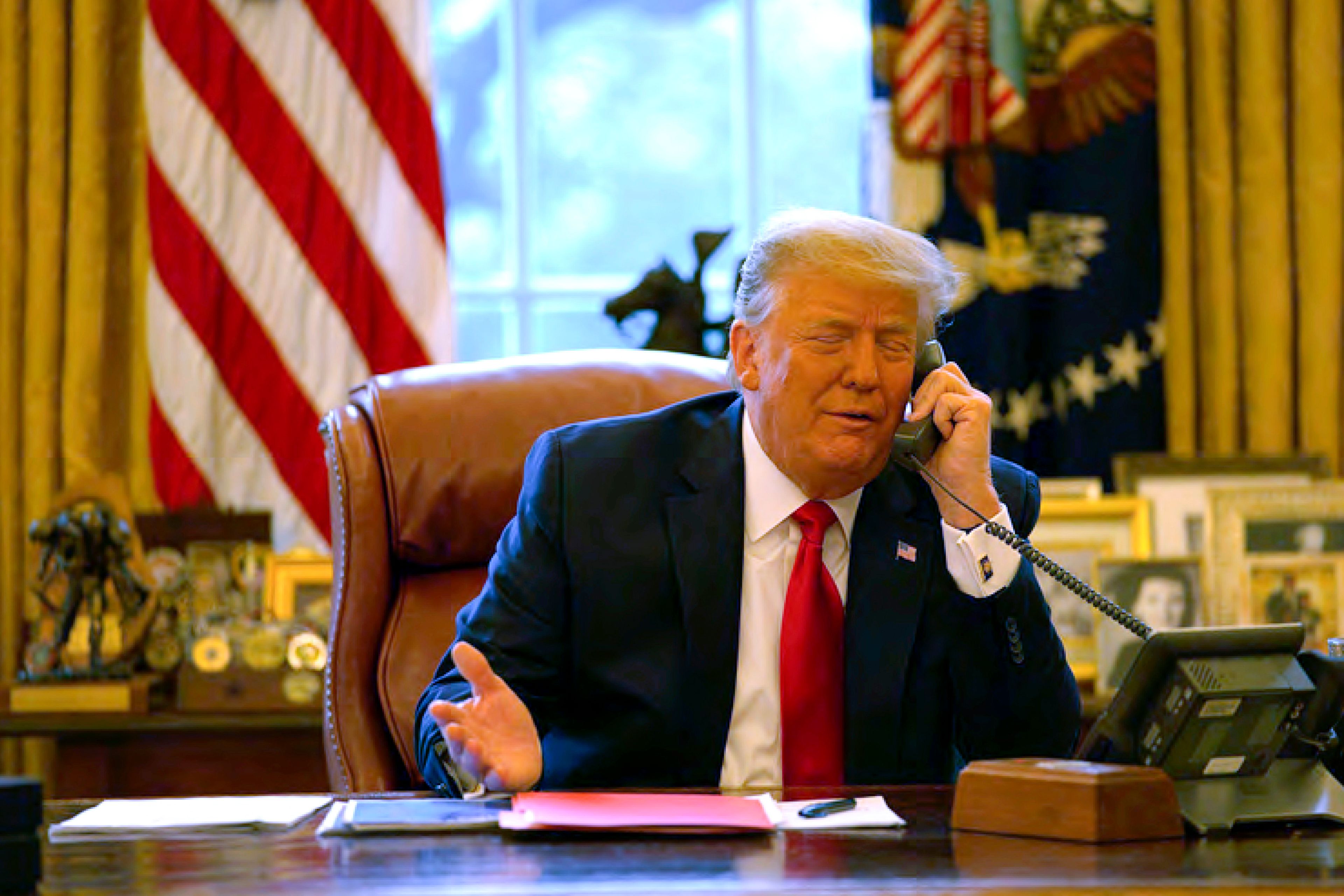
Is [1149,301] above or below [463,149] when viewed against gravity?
below

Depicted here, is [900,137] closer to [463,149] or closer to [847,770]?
[463,149]

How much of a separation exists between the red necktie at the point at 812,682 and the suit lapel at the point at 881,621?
0.02 m

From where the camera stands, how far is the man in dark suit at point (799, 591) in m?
2.10

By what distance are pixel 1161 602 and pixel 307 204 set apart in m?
2.02

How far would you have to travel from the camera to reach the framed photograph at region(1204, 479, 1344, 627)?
3.48 m

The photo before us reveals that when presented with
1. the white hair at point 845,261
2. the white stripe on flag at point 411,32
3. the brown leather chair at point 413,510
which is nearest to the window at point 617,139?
the white stripe on flag at point 411,32

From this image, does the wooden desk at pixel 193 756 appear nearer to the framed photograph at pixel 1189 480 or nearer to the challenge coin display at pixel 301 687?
the challenge coin display at pixel 301 687

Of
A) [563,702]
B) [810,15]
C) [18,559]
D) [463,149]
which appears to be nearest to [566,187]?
[463,149]

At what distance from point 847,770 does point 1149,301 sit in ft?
6.54

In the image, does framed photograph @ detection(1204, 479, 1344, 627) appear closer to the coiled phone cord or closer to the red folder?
the coiled phone cord

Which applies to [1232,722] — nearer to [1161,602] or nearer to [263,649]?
[1161,602]

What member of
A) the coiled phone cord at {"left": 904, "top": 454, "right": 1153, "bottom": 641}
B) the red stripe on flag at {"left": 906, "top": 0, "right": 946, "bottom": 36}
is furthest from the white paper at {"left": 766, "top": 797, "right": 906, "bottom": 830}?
the red stripe on flag at {"left": 906, "top": 0, "right": 946, "bottom": 36}

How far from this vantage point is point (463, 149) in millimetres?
4016

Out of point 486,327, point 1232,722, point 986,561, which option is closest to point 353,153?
point 486,327
